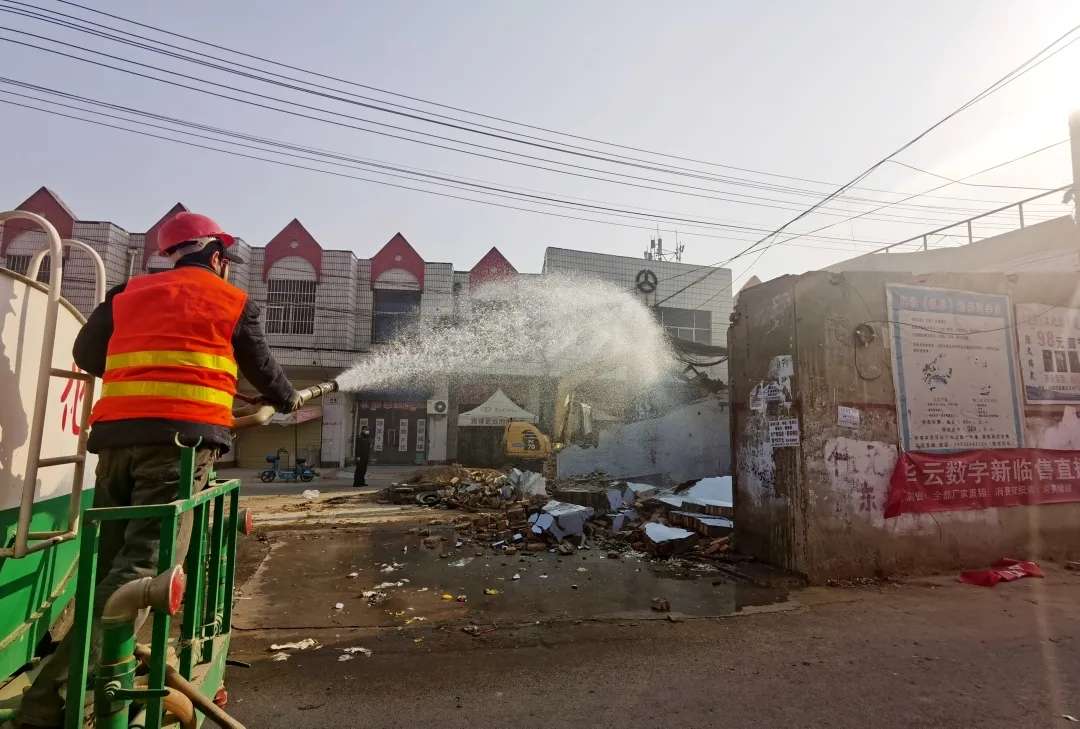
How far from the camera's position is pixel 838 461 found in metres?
6.07

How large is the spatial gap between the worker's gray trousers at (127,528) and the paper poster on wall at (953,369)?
6716mm

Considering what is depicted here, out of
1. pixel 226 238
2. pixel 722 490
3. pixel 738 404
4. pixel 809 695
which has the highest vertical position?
pixel 226 238

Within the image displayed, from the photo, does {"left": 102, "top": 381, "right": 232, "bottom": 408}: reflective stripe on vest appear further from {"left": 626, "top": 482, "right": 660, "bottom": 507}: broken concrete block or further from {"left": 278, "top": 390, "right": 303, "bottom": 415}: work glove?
{"left": 626, "top": 482, "right": 660, "bottom": 507}: broken concrete block

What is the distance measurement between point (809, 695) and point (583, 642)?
1.51m

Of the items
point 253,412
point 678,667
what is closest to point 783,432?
point 678,667

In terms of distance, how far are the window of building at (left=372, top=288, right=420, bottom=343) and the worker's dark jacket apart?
21.6 meters

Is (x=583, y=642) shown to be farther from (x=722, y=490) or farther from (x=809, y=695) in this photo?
(x=722, y=490)

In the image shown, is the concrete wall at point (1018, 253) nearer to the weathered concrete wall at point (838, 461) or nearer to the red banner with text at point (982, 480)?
the red banner with text at point (982, 480)

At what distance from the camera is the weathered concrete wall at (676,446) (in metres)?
15.0

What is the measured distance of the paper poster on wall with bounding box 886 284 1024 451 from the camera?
6.45 m

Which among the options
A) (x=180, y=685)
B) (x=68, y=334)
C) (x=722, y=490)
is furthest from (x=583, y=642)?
(x=722, y=490)

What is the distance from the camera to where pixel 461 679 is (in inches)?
142

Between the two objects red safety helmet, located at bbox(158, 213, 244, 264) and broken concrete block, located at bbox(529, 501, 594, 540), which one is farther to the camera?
broken concrete block, located at bbox(529, 501, 594, 540)

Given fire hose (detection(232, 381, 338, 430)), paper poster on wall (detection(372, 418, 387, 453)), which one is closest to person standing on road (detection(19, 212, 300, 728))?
fire hose (detection(232, 381, 338, 430))
